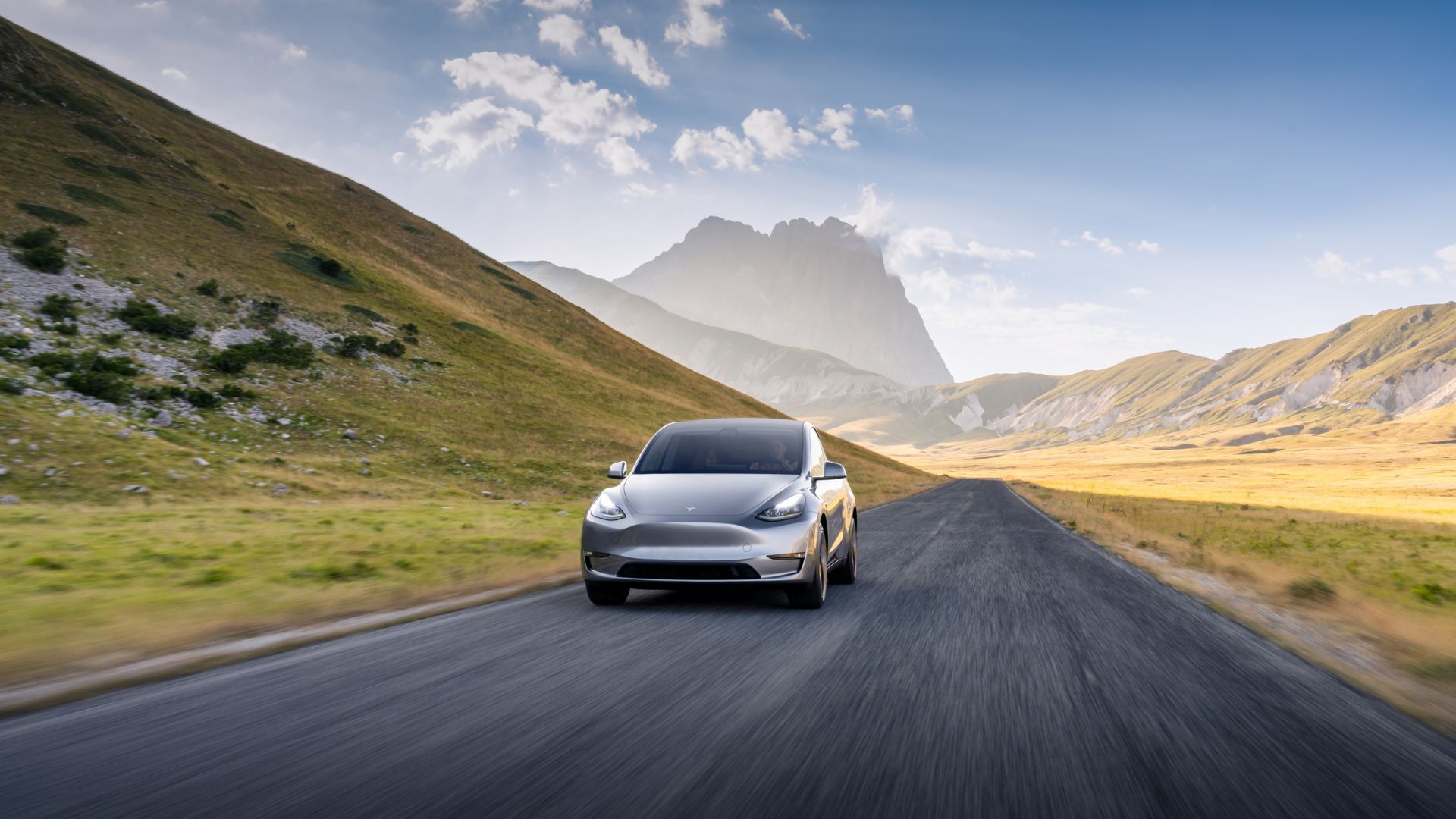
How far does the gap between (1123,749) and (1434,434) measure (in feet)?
658

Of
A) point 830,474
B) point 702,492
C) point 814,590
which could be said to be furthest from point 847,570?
point 702,492

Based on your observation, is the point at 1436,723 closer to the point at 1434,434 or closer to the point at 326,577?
the point at 326,577

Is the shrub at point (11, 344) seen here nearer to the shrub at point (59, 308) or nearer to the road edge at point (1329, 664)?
the shrub at point (59, 308)

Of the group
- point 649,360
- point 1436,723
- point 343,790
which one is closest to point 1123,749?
point 1436,723

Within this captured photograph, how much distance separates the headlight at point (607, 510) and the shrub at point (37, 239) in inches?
1356

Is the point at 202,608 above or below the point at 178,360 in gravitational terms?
Answer: below

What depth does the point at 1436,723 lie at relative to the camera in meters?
4.37

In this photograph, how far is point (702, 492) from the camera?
7426 millimetres

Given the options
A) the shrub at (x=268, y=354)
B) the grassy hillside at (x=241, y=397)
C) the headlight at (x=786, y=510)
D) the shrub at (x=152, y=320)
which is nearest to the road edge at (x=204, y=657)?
the grassy hillside at (x=241, y=397)

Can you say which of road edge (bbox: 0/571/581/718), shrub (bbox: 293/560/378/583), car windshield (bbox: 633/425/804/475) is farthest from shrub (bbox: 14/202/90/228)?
car windshield (bbox: 633/425/804/475)

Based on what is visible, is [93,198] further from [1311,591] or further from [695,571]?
[1311,591]

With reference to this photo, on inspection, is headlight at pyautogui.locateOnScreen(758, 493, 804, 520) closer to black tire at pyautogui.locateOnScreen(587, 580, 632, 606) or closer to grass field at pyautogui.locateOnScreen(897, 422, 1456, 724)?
black tire at pyautogui.locateOnScreen(587, 580, 632, 606)

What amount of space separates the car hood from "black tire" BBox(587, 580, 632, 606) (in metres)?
0.77

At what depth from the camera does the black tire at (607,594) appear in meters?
7.28
